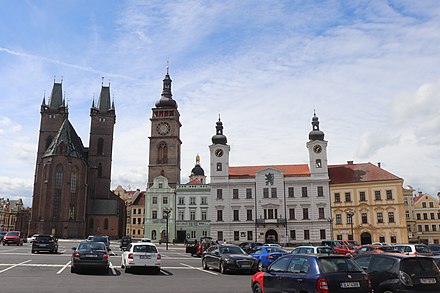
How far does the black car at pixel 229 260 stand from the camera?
20.1m

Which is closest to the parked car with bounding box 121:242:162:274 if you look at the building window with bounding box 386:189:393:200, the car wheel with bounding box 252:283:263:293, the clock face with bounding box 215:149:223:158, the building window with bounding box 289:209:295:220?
the car wheel with bounding box 252:283:263:293

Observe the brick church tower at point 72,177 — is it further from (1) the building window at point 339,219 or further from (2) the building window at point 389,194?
(2) the building window at point 389,194

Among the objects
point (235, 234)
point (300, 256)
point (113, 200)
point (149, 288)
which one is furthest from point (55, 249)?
point (113, 200)

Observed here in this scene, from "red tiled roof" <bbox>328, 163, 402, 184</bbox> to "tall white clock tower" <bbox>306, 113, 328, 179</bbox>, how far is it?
2.28m

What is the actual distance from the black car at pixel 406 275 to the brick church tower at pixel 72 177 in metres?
76.2

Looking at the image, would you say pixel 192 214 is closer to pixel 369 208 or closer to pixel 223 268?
pixel 369 208

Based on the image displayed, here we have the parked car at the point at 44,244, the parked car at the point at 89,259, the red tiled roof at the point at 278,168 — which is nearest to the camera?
the parked car at the point at 89,259

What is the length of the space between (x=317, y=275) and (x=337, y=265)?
2.21ft

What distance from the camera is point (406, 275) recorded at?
10.1 meters

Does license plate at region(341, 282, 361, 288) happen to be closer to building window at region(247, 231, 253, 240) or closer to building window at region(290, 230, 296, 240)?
building window at region(290, 230, 296, 240)

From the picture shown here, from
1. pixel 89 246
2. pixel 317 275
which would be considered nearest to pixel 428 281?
pixel 317 275

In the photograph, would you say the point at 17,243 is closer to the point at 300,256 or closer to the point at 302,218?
the point at 302,218

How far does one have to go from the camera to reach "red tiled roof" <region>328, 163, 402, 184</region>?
2488 inches

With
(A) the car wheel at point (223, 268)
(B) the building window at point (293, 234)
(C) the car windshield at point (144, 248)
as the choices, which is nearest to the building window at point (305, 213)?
(B) the building window at point (293, 234)
